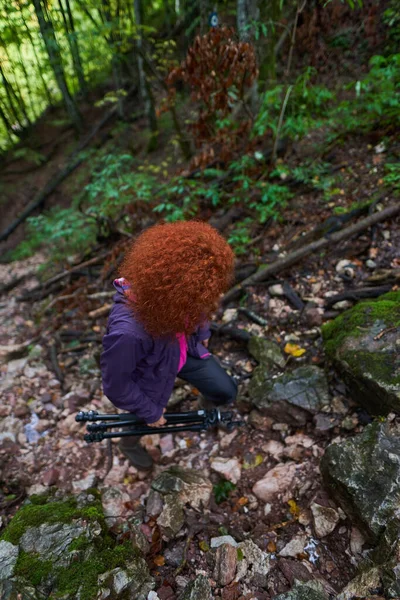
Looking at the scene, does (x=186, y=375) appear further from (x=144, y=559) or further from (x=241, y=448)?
(x=144, y=559)

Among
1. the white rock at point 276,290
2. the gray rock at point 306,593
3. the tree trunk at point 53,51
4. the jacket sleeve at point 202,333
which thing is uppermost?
the tree trunk at point 53,51

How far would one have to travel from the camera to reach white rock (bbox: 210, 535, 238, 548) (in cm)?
231

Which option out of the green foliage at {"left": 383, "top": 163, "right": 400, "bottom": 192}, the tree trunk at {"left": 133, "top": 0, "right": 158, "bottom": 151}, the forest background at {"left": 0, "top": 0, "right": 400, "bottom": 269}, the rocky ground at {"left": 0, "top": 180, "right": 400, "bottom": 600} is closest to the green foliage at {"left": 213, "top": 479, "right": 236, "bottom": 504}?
the rocky ground at {"left": 0, "top": 180, "right": 400, "bottom": 600}

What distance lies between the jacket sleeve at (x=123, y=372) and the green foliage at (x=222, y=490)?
858 millimetres

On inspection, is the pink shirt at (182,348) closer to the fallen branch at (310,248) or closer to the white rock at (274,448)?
the white rock at (274,448)

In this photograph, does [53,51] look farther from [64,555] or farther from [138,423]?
[64,555]

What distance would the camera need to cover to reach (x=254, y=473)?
9.20 ft

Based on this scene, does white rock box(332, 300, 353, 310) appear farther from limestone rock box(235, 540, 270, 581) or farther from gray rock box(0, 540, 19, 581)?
gray rock box(0, 540, 19, 581)

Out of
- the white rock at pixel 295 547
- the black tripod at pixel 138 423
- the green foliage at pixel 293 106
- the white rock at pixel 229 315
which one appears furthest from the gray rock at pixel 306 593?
the green foliage at pixel 293 106

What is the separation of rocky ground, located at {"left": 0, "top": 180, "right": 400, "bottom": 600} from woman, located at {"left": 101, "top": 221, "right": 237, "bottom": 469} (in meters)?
0.76

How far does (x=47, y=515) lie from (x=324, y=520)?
187cm

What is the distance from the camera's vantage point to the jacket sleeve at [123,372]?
2146mm

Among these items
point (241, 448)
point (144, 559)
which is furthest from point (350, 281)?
point (144, 559)

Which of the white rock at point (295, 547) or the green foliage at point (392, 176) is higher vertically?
the green foliage at point (392, 176)
